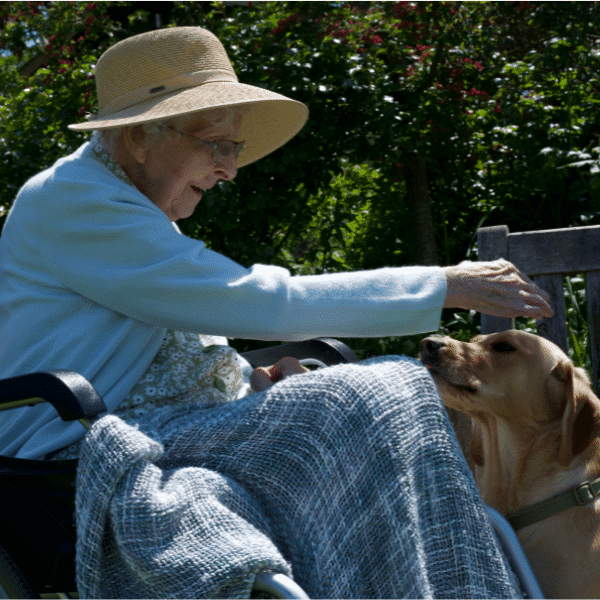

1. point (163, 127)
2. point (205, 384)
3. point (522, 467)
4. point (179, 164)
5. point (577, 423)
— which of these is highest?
point (163, 127)

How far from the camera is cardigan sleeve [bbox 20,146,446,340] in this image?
6.01ft

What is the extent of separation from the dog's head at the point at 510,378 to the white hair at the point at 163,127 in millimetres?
1060

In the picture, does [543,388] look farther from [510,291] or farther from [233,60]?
[233,60]

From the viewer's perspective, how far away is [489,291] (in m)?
1.95

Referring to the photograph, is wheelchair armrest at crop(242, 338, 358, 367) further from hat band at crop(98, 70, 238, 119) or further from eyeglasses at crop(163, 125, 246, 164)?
hat band at crop(98, 70, 238, 119)

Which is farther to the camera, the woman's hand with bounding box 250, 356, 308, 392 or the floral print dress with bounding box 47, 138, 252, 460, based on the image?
the woman's hand with bounding box 250, 356, 308, 392

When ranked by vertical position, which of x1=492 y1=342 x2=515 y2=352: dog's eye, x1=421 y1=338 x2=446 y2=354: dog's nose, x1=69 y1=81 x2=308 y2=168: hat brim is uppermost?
x1=69 y1=81 x2=308 y2=168: hat brim

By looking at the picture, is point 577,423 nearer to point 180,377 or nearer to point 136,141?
point 180,377

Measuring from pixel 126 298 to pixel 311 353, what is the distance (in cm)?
86

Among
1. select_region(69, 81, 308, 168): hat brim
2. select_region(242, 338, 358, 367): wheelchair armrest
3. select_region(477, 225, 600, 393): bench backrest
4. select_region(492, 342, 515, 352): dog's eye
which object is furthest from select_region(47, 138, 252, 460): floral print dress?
select_region(477, 225, 600, 393): bench backrest

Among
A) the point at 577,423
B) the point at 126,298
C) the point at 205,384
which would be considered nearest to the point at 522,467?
the point at 577,423

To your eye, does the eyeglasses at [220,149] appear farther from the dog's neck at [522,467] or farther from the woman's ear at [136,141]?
the dog's neck at [522,467]

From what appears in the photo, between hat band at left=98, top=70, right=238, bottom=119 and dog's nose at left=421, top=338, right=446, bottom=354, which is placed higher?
hat band at left=98, top=70, right=238, bottom=119

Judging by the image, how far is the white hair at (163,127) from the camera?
7.08 feet
